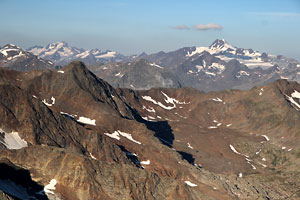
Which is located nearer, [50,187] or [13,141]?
[50,187]

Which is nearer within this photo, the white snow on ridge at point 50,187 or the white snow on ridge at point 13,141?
the white snow on ridge at point 50,187

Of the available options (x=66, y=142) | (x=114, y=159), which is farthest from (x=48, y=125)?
(x=114, y=159)

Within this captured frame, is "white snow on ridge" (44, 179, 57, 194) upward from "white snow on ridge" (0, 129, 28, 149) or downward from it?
upward

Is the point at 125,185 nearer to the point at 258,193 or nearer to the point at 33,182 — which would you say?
the point at 33,182

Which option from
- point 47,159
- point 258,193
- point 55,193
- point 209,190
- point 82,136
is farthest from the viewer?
point 82,136

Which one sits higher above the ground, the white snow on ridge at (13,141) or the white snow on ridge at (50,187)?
the white snow on ridge at (50,187)

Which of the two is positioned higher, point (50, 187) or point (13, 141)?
point (50, 187)

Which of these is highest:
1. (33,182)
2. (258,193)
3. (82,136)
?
(33,182)

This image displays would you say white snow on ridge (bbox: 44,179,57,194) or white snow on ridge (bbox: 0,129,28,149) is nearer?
white snow on ridge (bbox: 44,179,57,194)
